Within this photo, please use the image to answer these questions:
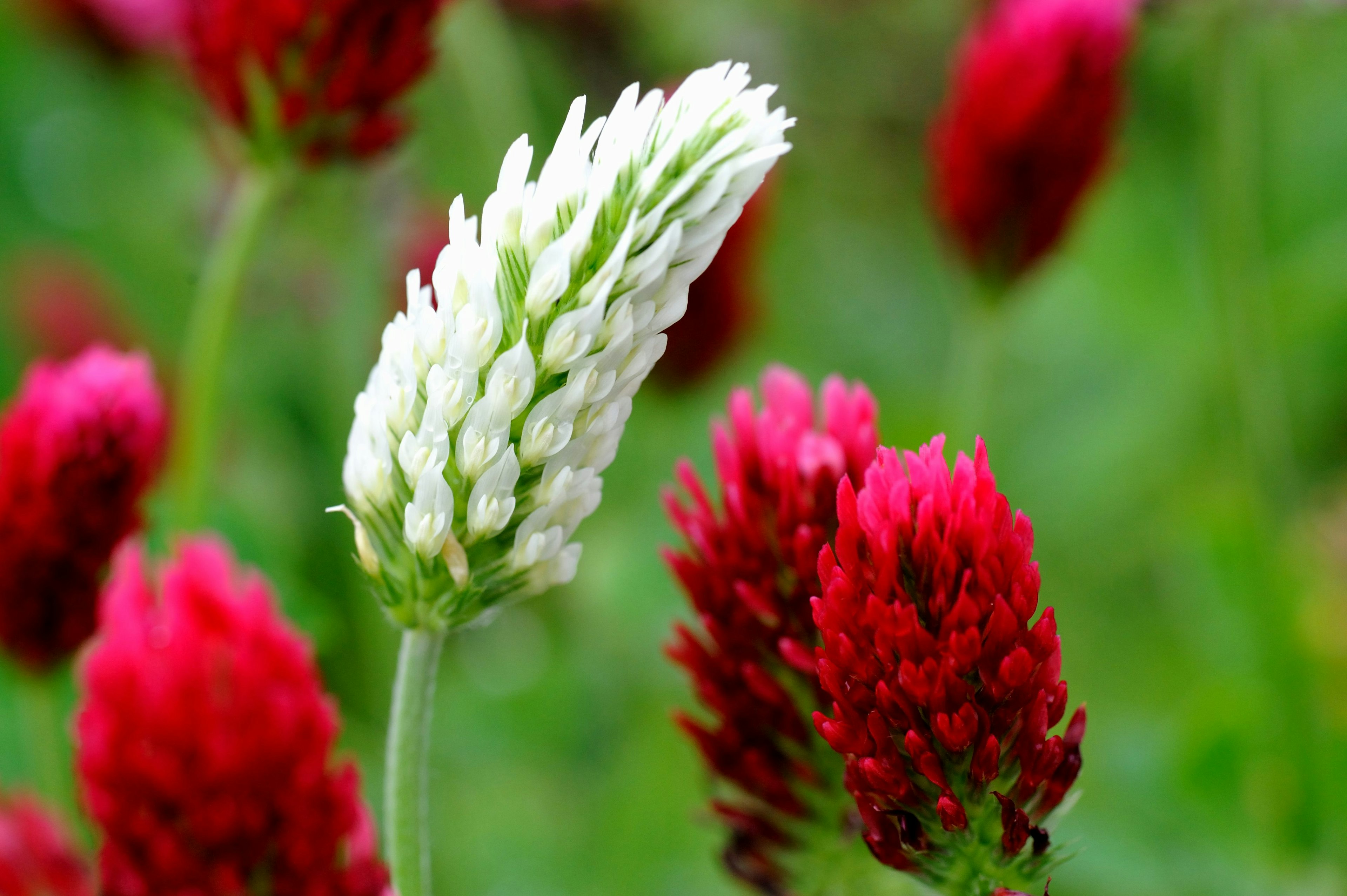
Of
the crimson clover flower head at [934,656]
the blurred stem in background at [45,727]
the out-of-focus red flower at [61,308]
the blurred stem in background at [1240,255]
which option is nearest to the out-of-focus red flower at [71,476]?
the blurred stem in background at [45,727]

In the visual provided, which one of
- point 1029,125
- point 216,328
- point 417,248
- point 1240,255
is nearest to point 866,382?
point 417,248

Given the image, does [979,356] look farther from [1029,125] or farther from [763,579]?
[763,579]

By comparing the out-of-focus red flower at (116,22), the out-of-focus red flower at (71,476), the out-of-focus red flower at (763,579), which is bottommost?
the out-of-focus red flower at (763,579)

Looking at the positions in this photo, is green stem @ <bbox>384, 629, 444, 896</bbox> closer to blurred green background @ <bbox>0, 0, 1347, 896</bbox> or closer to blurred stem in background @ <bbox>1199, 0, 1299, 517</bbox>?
blurred green background @ <bbox>0, 0, 1347, 896</bbox>

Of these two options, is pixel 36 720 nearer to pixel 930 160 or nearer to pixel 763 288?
pixel 930 160

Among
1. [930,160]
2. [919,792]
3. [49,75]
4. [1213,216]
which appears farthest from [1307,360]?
[49,75]

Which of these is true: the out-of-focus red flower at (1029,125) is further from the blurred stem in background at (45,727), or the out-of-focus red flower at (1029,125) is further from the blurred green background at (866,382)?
the blurred stem in background at (45,727)

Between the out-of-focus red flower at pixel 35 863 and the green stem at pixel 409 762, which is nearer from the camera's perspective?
the green stem at pixel 409 762
